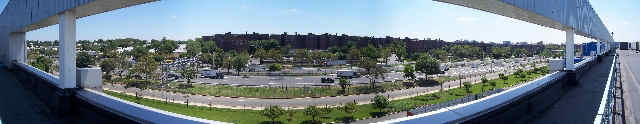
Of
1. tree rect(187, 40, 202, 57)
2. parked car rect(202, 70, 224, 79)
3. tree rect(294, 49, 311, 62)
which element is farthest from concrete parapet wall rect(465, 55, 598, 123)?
tree rect(187, 40, 202, 57)

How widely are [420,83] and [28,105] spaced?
23.6 m

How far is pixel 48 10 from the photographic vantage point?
580 cm

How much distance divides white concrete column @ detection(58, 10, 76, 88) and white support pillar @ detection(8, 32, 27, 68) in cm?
997

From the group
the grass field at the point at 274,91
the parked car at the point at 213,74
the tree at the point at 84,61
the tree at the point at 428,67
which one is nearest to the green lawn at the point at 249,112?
the grass field at the point at 274,91

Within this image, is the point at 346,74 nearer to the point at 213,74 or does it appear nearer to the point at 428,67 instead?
the point at 428,67

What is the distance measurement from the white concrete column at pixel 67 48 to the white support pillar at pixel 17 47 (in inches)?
393

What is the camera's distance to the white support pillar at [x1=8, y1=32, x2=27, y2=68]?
1295 centimetres

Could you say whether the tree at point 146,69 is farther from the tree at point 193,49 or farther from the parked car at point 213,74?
the tree at point 193,49

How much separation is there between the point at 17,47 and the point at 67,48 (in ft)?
35.6

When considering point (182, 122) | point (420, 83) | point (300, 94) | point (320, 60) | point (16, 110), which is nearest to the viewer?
point (182, 122)

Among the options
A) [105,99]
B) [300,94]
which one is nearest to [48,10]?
[105,99]

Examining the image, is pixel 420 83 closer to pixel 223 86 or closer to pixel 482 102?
pixel 223 86

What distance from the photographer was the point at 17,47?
43.6 ft

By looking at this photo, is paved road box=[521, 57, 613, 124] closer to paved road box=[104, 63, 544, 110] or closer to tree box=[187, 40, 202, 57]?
paved road box=[104, 63, 544, 110]
